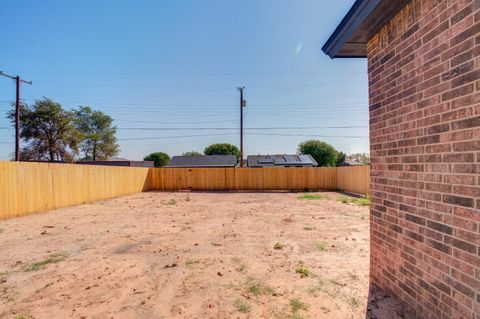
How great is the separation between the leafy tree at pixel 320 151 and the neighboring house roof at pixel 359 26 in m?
42.6

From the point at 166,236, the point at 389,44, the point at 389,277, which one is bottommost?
the point at 166,236

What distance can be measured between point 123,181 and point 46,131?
68.6 feet

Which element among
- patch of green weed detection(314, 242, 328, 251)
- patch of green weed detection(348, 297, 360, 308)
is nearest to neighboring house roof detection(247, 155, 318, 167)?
patch of green weed detection(314, 242, 328, 251)

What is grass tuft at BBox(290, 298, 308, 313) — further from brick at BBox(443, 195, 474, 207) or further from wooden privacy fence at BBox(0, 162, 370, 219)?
wooden privacy fence at BBox(0, 162, 370, 219)

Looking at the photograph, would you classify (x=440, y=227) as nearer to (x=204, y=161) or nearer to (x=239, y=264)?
(x=239, y=264)

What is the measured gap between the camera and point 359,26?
2713mm

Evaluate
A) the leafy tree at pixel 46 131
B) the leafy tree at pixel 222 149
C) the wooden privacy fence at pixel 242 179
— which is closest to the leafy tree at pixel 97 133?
the leafy tree at pixel 46 131

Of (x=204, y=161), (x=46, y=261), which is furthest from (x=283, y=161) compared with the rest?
(x=46, y=261)

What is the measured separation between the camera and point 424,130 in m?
2.16

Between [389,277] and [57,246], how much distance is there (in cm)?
546

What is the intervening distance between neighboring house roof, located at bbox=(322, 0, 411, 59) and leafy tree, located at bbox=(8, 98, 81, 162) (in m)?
34.0

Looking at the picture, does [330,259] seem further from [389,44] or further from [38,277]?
[38,277]

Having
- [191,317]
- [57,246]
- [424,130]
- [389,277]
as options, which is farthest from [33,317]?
[424,130]

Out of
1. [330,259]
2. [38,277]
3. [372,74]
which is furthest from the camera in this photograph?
[330,259]
